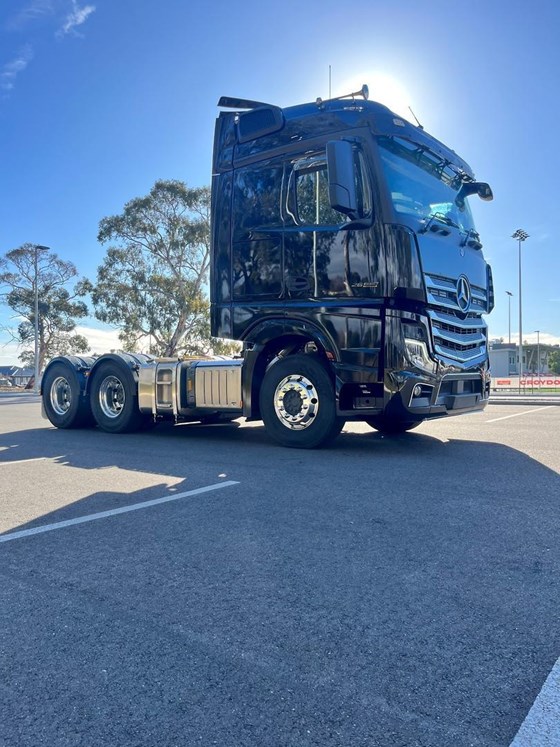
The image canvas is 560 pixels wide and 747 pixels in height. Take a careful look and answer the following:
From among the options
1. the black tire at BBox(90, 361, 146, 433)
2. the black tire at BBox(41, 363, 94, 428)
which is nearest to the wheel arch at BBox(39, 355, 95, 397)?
the black tire at BBox(41, 363, 94, 428)

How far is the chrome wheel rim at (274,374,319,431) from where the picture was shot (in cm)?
664

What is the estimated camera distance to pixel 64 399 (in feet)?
31.9

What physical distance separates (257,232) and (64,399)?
4.87 meters

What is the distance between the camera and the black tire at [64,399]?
932 cm

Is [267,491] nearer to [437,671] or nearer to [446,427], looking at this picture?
[437,671]

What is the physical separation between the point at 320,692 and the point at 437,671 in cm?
41

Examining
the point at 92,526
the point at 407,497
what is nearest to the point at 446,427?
the point at 407,497

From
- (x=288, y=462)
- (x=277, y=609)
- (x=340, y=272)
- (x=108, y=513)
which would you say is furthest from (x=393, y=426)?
(x=277, y=609)

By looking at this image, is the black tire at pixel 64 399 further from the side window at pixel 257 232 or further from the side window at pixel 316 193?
the side window at pixel 316 193

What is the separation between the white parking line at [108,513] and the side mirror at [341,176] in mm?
2919

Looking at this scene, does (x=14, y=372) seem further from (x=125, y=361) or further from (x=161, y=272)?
(x=125, y=361)

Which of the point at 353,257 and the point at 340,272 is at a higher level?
the point at 353,257

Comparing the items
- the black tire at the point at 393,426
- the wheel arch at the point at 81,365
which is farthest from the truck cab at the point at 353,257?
the wheel arch at the point at 81,365

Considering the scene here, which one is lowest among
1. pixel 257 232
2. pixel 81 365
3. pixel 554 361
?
pixel 81 365
